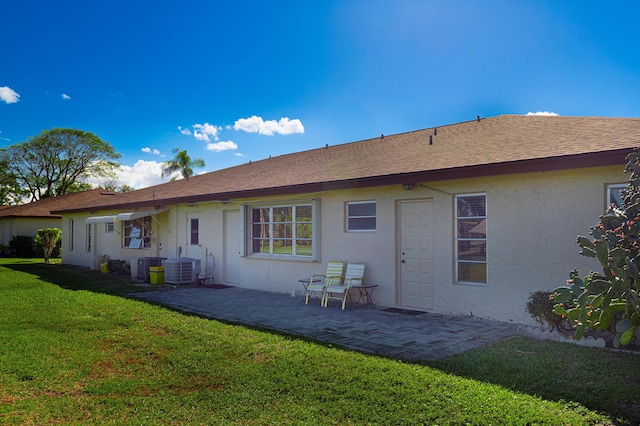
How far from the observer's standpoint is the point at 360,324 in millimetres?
8266

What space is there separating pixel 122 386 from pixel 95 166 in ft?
168

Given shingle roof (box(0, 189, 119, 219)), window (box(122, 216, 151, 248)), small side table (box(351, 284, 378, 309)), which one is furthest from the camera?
shingle roof (box(0, 189, 119, 219))

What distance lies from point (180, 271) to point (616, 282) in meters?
12.5

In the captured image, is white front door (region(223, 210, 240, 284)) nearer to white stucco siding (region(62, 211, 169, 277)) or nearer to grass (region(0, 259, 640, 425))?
white stucco siding (region(62, 211, 169, 277))

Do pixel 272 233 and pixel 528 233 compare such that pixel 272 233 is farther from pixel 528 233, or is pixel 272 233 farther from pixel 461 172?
pixel 528 233

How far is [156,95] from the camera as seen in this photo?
63.9ft

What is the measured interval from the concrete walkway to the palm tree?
109ft

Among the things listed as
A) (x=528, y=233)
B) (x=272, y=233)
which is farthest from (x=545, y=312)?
(x=272, y=233)

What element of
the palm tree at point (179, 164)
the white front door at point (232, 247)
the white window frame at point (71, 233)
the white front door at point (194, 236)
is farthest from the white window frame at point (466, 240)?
the palm tree at point (179, 164)

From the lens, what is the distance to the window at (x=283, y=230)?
12.0m

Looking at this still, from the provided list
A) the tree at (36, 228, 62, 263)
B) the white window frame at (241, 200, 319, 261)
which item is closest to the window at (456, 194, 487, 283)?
the white window frame at (241, 200, 319, 261)

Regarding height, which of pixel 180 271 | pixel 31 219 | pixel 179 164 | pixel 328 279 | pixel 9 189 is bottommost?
pixel 180 271

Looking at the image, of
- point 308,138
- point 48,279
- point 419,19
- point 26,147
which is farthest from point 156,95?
point 26,147

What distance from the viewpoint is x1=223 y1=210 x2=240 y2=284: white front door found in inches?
556
